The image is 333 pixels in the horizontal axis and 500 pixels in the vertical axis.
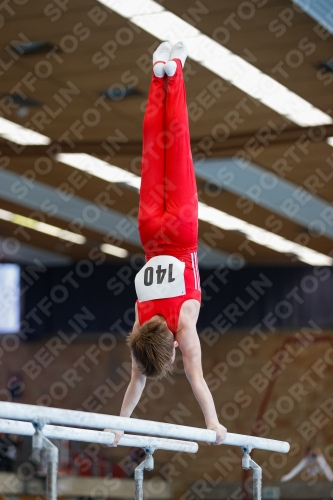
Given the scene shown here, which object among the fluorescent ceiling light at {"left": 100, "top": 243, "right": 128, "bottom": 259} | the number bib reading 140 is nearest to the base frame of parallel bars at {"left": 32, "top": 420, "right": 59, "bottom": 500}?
the number bib reading 140

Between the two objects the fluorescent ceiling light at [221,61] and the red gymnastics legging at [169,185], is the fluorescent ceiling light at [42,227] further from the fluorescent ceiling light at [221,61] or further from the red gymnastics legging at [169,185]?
the red gymnastics legging at [169,185]

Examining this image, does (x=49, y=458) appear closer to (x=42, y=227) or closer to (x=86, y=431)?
(x=86, y=431)

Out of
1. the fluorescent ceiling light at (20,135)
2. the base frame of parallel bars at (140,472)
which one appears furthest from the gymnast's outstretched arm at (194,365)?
the fluorescent ceiling light at (20,135)

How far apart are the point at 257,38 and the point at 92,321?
11481 mm

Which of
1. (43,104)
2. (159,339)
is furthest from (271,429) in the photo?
(159,339)

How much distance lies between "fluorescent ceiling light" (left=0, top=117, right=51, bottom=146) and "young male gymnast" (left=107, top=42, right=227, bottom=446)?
520cm

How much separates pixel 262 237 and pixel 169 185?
1043cm

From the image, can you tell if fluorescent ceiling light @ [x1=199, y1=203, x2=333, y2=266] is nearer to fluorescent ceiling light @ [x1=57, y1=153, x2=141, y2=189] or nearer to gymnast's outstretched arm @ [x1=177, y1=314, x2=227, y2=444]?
fluorescent ceiling light @ [x1=57, y1=153, x2=141, y2=189]

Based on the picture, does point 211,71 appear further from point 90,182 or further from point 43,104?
point 90,182

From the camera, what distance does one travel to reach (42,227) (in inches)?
590

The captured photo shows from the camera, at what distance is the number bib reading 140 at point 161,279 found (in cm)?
446

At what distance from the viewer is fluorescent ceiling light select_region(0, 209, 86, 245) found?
14258 mm

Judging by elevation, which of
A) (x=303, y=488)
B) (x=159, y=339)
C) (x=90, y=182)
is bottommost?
(x=159, y=339)

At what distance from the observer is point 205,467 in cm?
1730
